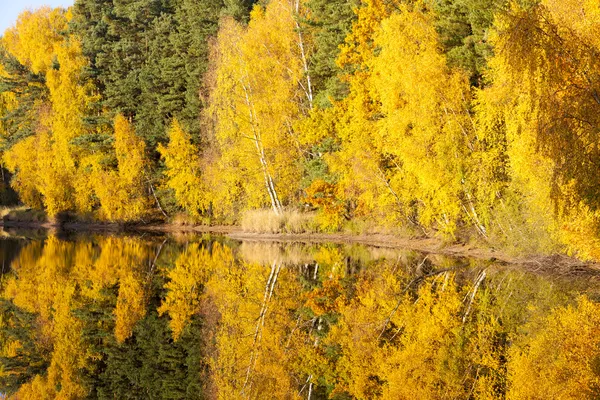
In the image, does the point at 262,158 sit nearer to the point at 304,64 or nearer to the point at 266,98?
the point at 266,98

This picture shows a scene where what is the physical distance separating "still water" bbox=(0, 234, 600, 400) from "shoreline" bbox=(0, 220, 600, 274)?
0.48 metres

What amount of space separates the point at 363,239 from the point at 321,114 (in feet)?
20.0

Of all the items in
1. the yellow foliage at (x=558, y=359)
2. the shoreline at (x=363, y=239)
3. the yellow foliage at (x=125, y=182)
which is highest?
the yellow foliage at (x=125, y=182)

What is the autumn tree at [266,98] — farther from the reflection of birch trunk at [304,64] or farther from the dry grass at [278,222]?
the dry grass at [278,222]

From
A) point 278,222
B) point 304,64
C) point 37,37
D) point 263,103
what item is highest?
point 37,37

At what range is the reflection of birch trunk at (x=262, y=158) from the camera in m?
36.8

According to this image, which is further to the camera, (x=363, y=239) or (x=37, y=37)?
(x=37, y=37)

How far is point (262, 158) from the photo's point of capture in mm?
36938

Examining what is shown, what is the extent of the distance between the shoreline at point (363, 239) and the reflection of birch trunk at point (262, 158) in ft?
5.67

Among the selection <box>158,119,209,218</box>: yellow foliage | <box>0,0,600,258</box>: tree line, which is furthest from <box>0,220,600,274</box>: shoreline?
<box>158,119,209,218</box>: yellow foliage

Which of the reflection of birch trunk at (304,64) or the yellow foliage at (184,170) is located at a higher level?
the reflection of birch trunk at (304,64)

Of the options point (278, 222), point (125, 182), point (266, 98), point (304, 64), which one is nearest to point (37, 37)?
point (125, 182)

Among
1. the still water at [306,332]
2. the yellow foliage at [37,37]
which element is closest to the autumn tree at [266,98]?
the still water at [306,332]

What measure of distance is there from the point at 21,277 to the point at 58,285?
2.75 metres
